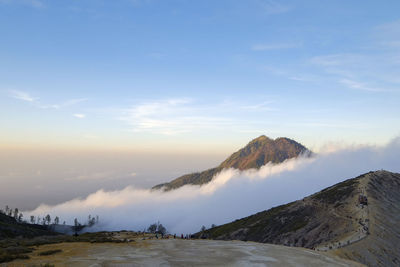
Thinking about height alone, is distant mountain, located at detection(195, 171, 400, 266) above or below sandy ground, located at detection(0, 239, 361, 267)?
below

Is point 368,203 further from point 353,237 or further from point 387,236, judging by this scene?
point 353,237

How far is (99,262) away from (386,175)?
168 metres

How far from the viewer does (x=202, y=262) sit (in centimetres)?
3073

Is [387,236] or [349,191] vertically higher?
[349,191]

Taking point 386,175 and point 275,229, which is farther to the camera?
point 386,175

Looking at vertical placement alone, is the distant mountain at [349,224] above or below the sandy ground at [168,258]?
below

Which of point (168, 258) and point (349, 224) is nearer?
point (168, 258)

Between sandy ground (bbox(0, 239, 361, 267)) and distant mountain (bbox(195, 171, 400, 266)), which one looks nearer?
sandy ground (bbox(0, 239, 361, 267))

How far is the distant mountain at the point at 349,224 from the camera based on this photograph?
212ft

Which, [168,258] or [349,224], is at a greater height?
[168,258]

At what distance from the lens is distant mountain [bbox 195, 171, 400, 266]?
64481 millimetres

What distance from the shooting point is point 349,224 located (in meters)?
90.3

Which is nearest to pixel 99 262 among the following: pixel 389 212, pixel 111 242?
pixel 111 242

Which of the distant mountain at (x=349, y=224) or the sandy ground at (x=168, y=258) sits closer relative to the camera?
the sandy ground at (x=168, y=258)
